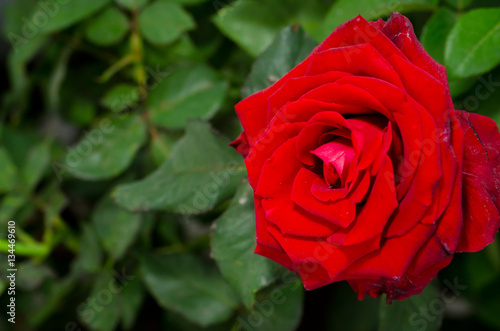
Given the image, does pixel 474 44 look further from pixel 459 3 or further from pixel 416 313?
pixel 416 313

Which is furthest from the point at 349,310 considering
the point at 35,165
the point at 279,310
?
the point at 35,165

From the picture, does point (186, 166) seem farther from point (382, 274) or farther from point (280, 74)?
point (382, 274)

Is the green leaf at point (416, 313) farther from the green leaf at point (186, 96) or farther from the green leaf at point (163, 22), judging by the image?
the green leaf at point (163, 22)

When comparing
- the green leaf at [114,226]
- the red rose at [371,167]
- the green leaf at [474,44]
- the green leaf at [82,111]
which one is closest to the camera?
the red rose at [371,167]

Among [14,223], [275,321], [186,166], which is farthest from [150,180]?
[14,223]

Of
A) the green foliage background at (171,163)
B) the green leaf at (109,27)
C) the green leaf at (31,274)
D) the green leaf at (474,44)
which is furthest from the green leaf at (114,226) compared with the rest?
the green leaf at (474,44)

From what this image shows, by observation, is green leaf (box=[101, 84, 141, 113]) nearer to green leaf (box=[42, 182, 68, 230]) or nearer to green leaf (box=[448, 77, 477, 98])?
green leaf (box=[42, 182, 68, 230])

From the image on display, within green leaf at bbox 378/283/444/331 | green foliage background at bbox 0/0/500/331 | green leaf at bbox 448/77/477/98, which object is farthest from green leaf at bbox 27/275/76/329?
green leaf at bbox 448/77/477/98
